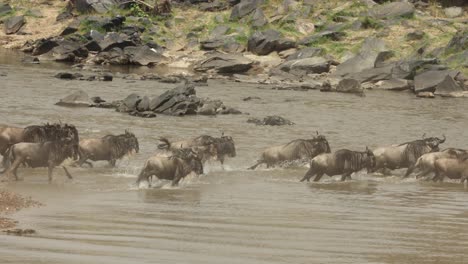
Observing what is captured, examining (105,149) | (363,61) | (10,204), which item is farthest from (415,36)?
(10,204)

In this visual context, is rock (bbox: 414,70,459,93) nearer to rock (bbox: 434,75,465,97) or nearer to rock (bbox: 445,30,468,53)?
rock (bbox: 434,75,465,97)

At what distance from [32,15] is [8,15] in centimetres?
165

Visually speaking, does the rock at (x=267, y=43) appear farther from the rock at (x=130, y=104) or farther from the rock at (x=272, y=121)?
the rock at (x=272, y=121)

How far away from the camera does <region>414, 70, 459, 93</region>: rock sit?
38.7m

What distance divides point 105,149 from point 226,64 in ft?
85.6

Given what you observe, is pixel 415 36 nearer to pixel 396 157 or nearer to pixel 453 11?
pixel 453 11

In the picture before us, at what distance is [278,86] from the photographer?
40250 mm

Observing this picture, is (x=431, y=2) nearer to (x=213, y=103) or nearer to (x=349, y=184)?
(x=213, y=103)

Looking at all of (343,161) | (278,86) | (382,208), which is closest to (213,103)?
(278,86)

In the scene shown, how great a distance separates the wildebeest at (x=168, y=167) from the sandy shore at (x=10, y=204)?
2857 millimetres

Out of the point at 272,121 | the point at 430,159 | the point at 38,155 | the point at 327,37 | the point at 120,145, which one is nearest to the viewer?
the point at 38,155

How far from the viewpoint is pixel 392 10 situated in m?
50.2

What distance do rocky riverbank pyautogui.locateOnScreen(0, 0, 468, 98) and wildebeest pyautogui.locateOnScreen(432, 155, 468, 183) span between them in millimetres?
18928

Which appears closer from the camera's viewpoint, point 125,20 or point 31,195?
point 31,195
